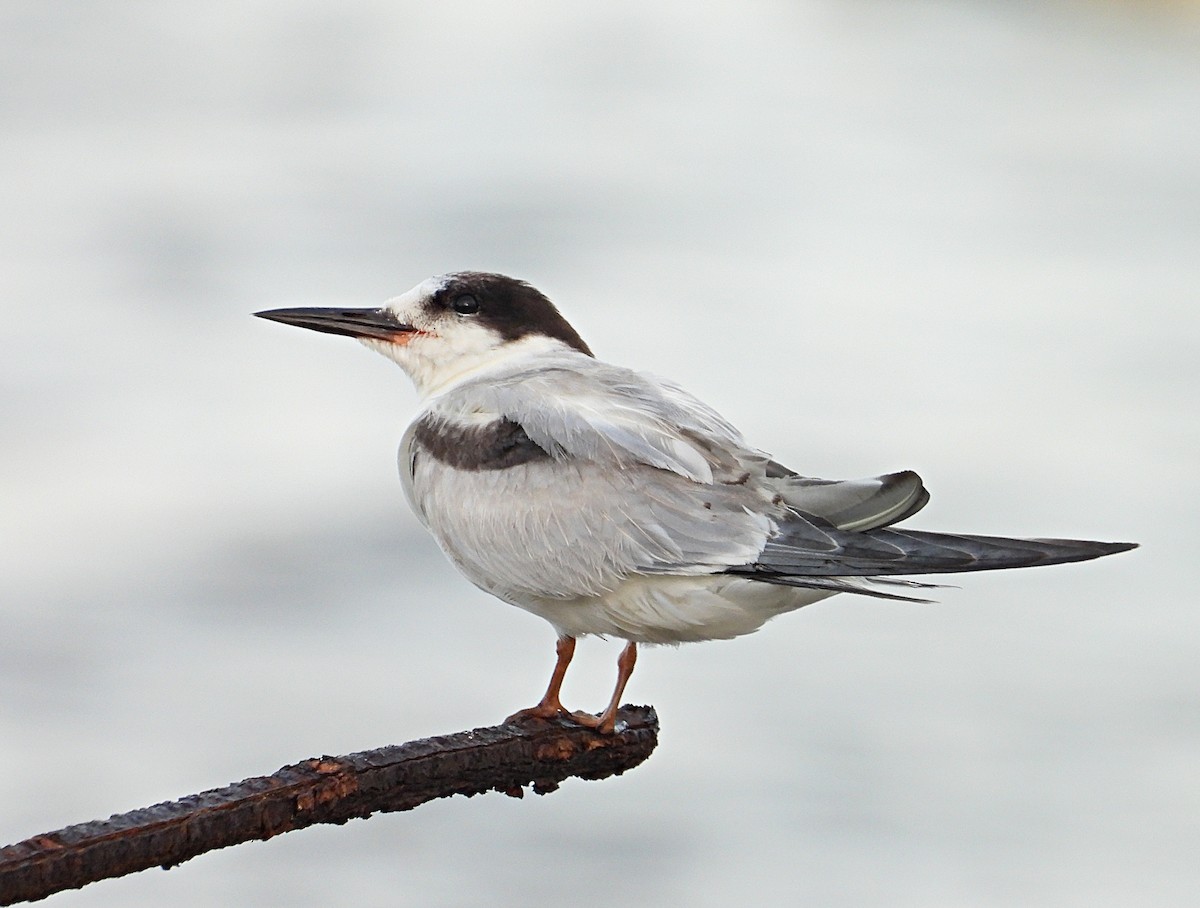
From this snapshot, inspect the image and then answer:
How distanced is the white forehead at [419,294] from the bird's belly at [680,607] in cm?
86

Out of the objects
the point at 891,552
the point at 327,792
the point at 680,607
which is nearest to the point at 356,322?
the point at 680,607

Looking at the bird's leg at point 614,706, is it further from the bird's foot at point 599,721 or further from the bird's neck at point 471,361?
the bird's neck at point 471,361

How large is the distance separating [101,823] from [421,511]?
1395 millimetres

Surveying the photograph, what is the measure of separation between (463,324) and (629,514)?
2.71 feet

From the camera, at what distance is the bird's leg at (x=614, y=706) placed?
3127 millimetres

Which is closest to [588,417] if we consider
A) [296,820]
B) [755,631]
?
[755,631]

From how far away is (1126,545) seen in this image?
2.45m

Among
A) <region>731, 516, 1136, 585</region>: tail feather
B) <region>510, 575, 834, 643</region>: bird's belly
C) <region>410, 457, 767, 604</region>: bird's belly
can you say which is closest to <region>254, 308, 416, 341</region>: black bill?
<region>410, 457, 767, 604</region>: bird's belly

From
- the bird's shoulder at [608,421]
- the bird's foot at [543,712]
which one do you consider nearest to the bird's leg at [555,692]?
the bird's foot at [543,712]

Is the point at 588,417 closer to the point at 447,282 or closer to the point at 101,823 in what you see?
the point at 447,282

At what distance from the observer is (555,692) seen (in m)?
3.33

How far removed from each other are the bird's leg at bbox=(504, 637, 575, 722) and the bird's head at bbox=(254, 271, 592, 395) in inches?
27.3

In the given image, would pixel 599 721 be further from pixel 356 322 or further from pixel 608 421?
pixel 356 322

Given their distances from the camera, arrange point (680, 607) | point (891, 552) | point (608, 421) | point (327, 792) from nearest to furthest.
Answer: point (327, 792)
point (891, 552)
point (680, 607)
point (608, 421)
